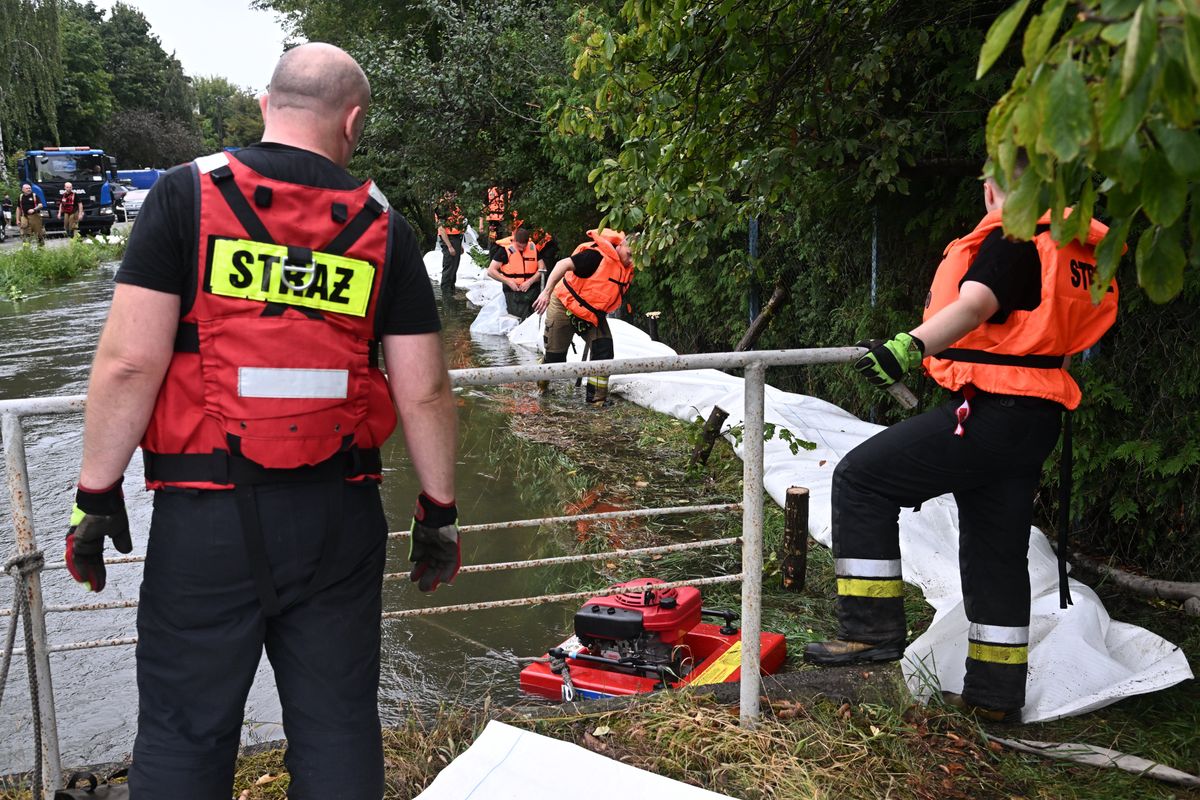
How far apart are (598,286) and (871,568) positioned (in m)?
6.21

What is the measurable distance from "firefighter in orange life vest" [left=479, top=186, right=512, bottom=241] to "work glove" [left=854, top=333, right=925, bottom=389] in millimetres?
11162

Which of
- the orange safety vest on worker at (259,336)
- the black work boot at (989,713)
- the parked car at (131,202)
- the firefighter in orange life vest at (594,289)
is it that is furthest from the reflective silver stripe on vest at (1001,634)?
the parked car at (131,202)

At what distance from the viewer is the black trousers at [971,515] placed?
3.09 m

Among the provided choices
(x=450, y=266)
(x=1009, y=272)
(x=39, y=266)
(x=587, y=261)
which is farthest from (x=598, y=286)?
(x=39, y=266)

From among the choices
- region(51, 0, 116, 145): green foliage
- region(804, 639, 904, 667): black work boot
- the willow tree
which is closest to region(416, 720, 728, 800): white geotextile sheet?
region(804, 639, 904, 667): black work boot

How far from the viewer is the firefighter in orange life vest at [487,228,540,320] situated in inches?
504

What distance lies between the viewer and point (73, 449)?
801cm

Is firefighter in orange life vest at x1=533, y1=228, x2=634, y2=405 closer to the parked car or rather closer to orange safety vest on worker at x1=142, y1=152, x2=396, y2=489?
orange safety vest on worker at x1=142, y1=152, x2=396, y2=489

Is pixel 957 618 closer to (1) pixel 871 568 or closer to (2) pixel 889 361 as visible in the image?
(1) pixel 871 568

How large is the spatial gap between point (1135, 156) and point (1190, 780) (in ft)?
7.69

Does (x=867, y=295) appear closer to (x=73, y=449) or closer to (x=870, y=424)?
(x=870, y=424)

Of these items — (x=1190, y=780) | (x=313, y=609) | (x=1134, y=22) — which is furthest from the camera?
(x=1190, y=780)

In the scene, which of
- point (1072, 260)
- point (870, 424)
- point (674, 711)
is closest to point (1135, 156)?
point (1072, 260)

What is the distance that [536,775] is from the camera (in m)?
2.75
